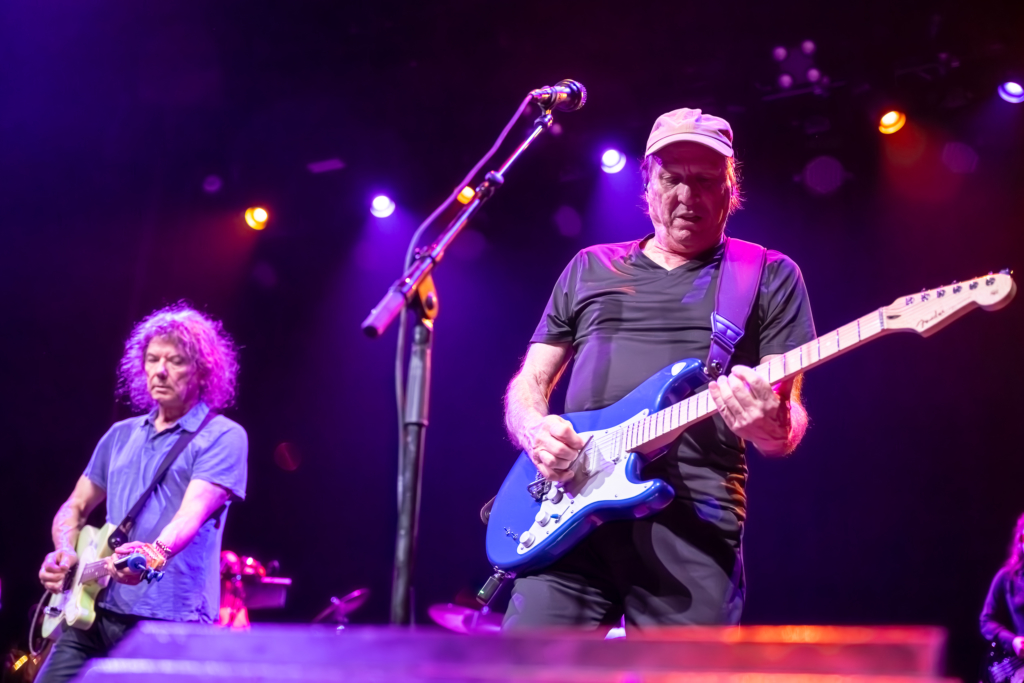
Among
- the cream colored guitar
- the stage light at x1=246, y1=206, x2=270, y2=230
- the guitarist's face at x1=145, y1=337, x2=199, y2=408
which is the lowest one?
the cream colored guitar

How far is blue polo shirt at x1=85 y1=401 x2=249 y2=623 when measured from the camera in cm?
415

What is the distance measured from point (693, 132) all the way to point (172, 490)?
310 cm

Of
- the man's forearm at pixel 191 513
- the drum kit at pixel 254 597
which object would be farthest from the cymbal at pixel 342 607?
the man's forearm at pixel 191 513

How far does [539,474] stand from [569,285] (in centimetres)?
71

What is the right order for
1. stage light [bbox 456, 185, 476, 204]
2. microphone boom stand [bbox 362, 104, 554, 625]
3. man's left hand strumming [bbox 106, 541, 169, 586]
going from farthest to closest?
man's left hand strumming [bbox 106, 541, 169, 586] → stage light [bbox 456, 185, 476, 204] → microphone boom stand [bbox 362, 104, 554, 625]

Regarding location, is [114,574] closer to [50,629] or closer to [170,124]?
[50,629]

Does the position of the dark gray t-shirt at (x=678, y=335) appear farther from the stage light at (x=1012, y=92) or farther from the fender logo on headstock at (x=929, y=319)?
the stage light at (x=1012, y=92)

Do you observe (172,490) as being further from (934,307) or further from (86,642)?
Answer: (934,307)

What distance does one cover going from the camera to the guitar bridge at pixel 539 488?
2806 mm

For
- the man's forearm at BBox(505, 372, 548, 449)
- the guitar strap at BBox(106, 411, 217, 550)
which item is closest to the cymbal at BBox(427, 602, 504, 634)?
the guitar strap at BBox(106, 411, 217, 550)

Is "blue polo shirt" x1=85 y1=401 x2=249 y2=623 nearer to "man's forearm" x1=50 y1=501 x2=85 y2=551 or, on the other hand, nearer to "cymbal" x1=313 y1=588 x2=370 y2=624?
"man's forearm" x1=50 y1=501 x2=85 y2=551

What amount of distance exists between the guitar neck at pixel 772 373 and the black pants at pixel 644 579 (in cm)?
22

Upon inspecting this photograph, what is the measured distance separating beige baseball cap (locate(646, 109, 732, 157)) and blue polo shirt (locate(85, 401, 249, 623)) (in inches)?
106

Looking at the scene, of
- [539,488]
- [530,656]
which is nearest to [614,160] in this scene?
[539,488]
